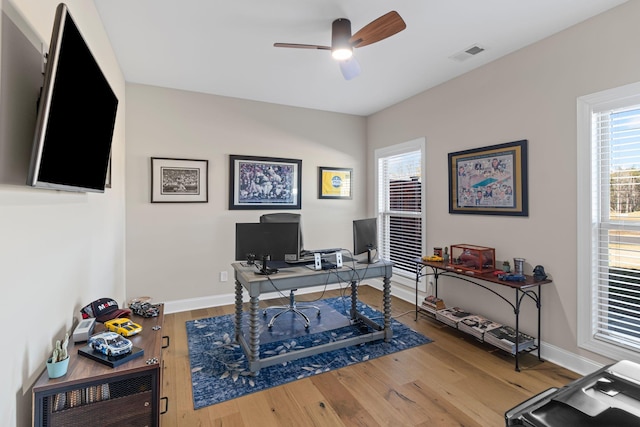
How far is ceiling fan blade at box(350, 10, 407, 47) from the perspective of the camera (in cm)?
196

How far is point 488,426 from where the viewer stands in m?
1.92

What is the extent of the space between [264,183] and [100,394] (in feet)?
10.5

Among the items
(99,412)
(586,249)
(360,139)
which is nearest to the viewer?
(99,412)

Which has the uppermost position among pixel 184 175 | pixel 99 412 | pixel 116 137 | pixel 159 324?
pixel 116 137

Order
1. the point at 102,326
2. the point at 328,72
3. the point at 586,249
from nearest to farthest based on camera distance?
the point at 102,326
the point at 586,249
the point at 328,72

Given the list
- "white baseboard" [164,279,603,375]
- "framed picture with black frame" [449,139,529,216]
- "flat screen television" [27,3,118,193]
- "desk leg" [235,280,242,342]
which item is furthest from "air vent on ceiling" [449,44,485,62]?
"desk leg" [235,280,242,342]

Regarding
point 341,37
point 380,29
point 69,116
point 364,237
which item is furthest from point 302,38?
point 69,116

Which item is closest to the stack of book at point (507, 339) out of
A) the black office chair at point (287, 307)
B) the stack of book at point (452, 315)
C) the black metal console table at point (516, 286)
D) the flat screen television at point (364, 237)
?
the black metal console table at point (516, 286)

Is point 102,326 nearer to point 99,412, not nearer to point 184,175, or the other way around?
point 99,412

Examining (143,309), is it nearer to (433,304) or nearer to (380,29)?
(380,29)

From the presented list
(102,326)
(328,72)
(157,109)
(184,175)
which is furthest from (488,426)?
(157,109)

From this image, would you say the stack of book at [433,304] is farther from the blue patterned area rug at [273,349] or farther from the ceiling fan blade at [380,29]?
the ceiling fan blade at [380,29]

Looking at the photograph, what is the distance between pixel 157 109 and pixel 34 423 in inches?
132

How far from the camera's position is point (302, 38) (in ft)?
8.80
